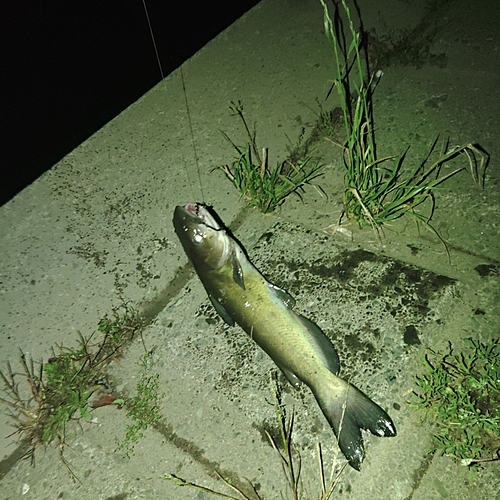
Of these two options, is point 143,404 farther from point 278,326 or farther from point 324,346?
point 324,346

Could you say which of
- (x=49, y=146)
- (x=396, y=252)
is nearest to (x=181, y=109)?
(x=49, y=146)

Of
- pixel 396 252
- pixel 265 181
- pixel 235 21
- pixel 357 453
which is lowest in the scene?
pixel 357 453

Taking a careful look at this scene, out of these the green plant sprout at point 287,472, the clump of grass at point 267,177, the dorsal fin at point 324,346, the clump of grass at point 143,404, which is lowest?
the green plant sprout at point 287,472

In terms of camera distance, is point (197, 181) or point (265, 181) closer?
point (265, 181)

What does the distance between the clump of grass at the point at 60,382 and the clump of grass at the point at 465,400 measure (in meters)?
1.57

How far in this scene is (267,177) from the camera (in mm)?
3066

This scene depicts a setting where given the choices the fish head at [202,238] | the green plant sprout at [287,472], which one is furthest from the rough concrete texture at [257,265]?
the fish head at [202,238]

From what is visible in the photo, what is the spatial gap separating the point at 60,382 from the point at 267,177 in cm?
171

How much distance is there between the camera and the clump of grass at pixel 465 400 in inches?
78.1

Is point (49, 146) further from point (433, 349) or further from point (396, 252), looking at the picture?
point (433, 349)

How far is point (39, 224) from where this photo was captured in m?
3.33

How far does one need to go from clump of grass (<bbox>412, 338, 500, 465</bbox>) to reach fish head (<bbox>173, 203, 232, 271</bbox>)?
1.15m

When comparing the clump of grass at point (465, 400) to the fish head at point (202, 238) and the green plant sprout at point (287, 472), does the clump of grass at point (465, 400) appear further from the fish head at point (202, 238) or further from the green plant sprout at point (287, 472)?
the fish head at point (202, 238)

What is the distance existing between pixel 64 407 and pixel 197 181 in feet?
5.52
